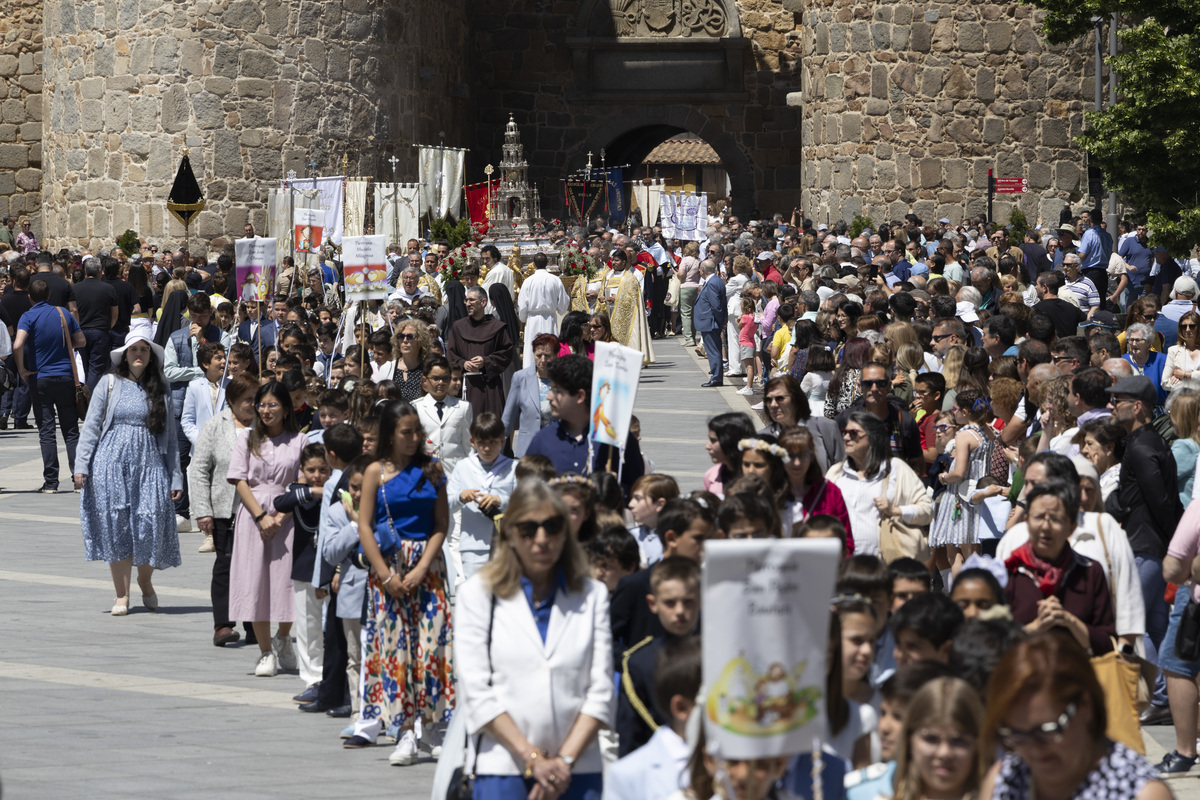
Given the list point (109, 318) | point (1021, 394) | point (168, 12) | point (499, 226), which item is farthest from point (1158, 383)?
point (168, 12)

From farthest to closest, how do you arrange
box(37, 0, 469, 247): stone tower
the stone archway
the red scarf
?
the stone archway < box(37, 0, 469, 247): stone tower < the red scarf

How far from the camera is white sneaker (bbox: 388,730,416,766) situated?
23.4 ft

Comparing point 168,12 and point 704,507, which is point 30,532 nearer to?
point 704,507

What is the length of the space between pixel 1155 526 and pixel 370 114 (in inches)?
882

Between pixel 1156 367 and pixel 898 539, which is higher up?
pixel 1156 367

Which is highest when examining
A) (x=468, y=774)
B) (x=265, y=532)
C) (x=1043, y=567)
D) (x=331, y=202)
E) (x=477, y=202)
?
(x=477, y=202)

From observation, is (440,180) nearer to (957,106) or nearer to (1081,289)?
(957,106)

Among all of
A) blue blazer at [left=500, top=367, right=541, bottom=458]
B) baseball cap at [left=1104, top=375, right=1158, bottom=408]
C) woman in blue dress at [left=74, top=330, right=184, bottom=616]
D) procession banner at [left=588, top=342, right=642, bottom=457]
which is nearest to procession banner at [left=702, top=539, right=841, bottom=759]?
procession banner at [left=588, top=342, right=642, bottom=457]

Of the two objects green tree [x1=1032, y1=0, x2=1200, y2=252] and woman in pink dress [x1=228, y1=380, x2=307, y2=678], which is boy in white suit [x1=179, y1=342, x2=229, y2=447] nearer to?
woman in pink dress [x1=228, y1=380, x2=307, y2=678]

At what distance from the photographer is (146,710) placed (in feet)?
25.8

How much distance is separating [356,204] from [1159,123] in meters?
14.0

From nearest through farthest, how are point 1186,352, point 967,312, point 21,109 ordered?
point 1186,352 → point 967,312 → point 21,109

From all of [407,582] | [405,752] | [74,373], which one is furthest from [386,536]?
[74,373]

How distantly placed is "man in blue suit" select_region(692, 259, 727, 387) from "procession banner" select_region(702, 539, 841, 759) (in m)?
17.4
